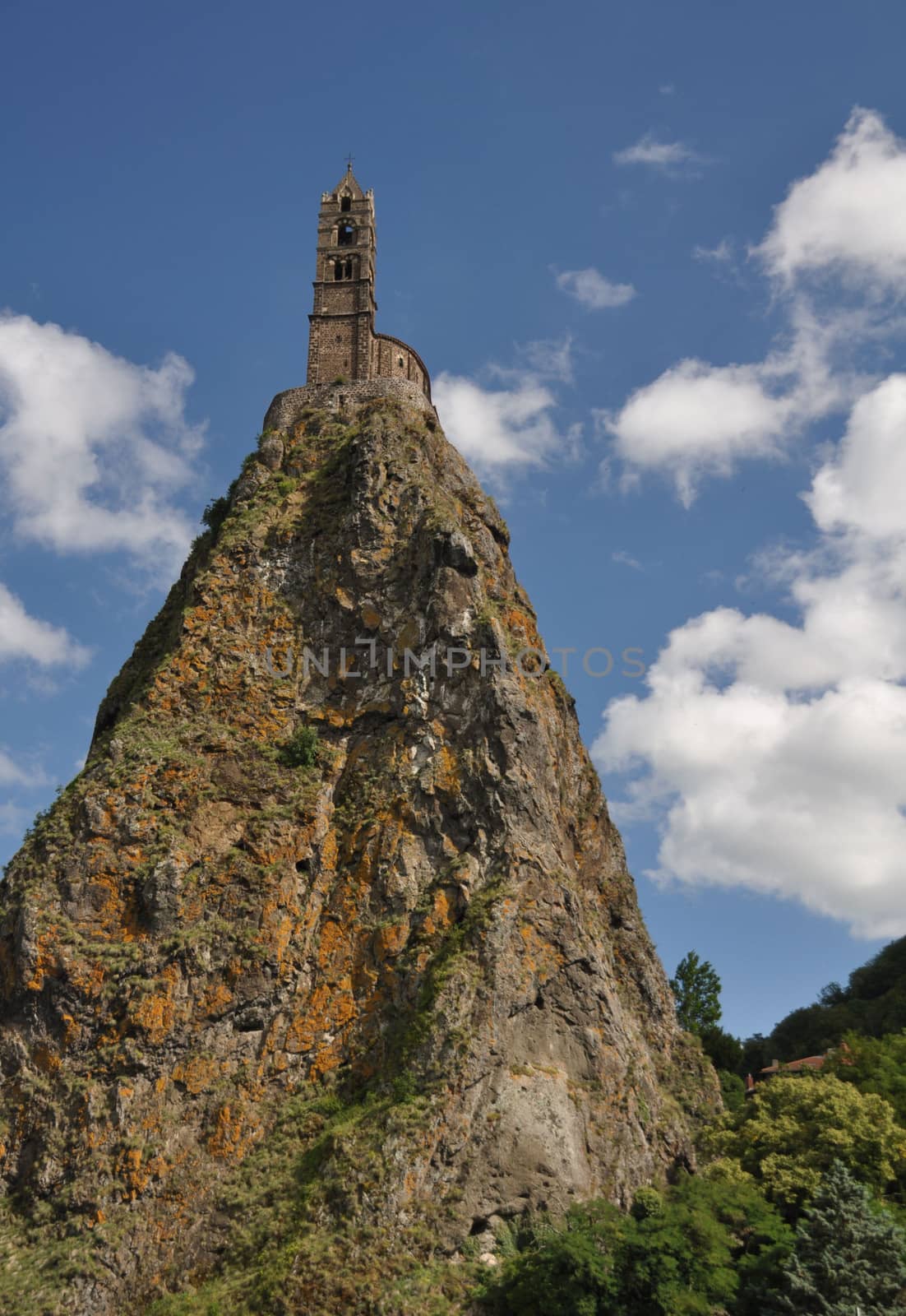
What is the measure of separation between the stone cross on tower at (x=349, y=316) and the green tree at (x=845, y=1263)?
38.3 metres

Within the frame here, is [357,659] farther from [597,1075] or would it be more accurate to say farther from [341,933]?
[597,1075]

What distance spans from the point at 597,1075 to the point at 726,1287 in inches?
267

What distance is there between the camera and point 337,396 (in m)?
49.9

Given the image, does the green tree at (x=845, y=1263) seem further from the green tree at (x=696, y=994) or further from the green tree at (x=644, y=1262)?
the green tree at (x=696, y=994)

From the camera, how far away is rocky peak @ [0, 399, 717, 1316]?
26469 mm

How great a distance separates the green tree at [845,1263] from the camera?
2405 centimetres

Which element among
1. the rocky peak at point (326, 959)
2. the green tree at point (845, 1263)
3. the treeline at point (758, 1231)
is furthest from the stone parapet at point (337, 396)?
the green tree at point (845, 1263)

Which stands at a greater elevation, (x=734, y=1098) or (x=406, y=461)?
(x=406, y=461)

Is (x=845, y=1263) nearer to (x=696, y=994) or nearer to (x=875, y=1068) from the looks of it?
(x=875, y=1068)

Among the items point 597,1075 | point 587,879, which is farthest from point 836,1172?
point 587,879

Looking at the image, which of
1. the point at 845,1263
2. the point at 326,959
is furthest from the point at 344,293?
the point at 845,1263

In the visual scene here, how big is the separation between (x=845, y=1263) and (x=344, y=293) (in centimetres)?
4760

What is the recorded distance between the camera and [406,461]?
4338 centimetres

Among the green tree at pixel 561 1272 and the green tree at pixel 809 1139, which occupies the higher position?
the green tree at pixel 809 1139
